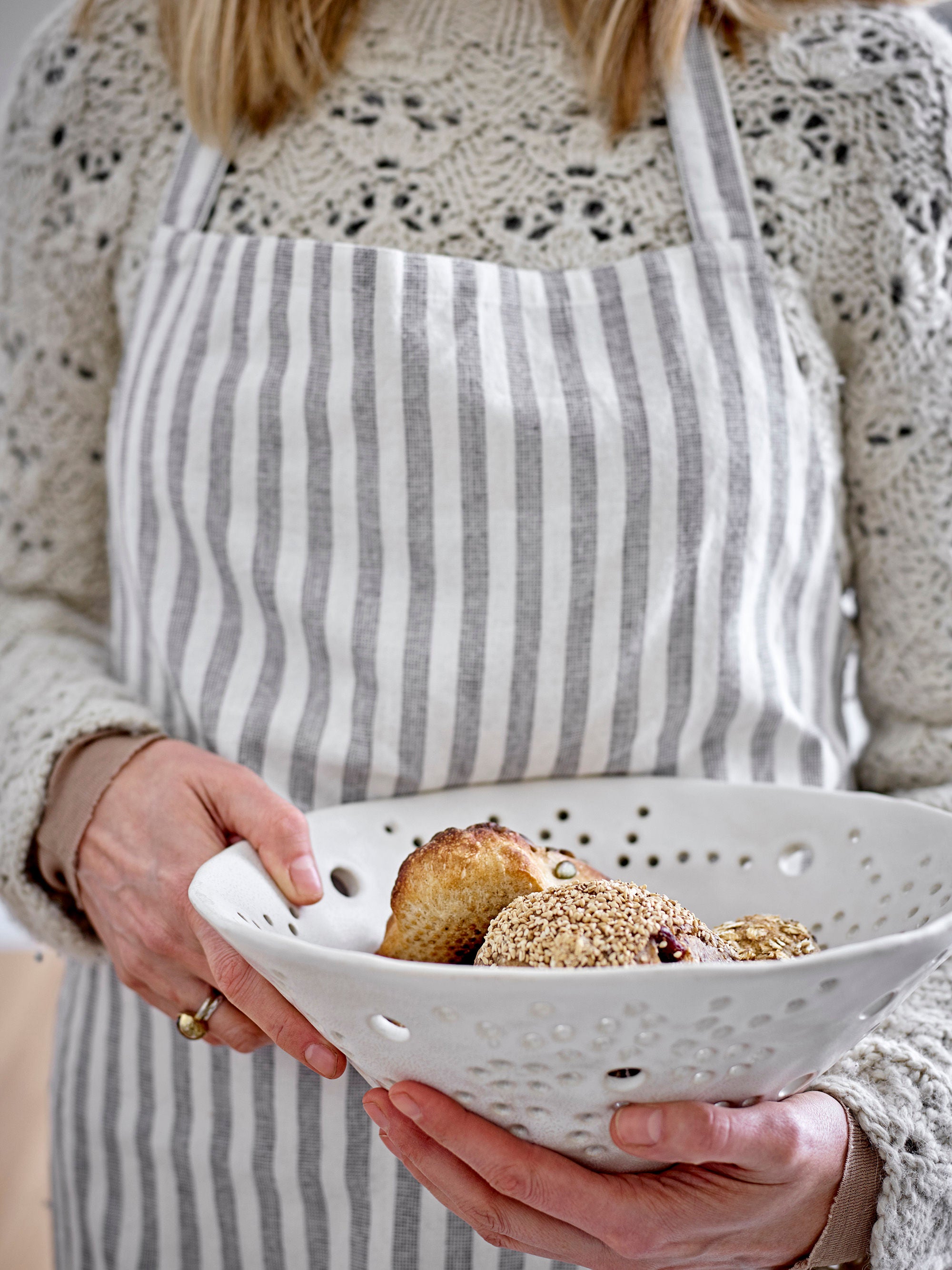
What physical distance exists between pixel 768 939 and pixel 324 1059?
0.21m

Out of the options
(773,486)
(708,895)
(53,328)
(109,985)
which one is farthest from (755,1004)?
(53,328)

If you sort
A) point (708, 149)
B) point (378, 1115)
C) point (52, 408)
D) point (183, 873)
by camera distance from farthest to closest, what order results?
point (52, 408)
point (708, 149)
point (183, 873)
point (378, 1115)

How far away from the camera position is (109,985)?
2.38ft

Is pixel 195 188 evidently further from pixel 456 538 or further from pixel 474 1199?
pixel 474 1199

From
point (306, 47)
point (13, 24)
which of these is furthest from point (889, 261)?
point (13, 24)

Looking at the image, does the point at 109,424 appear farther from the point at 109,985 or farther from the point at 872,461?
the point at 872,461

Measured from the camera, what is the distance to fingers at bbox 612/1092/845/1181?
1.24 feet

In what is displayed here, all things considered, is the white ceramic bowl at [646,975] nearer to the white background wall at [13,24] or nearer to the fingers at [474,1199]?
the fingers at [474,1199]

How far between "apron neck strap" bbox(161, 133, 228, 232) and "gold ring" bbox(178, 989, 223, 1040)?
49 cm

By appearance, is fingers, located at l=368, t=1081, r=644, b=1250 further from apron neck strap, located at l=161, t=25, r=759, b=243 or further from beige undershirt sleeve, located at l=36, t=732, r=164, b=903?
apron neck strap, located at l=161, t=25, r=759, b=243

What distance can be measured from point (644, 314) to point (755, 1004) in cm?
43

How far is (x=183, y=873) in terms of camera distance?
55cm

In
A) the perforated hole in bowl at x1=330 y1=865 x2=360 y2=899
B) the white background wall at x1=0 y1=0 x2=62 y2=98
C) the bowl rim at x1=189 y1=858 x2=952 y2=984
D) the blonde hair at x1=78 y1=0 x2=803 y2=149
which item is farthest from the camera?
the white background wall at x1=0 y1=0 x2=62 y2=98

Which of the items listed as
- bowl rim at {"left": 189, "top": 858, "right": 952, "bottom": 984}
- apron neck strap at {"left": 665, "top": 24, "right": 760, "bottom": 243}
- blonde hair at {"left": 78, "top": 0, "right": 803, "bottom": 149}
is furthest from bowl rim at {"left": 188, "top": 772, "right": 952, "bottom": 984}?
blonde hair at {"left": 78, "top": 0, "right": 803, "bottom": 149}
